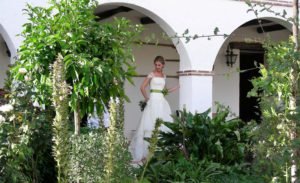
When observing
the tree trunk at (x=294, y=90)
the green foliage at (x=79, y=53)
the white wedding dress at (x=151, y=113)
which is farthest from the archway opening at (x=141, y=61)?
the tree trunk at (x=294, y=90)

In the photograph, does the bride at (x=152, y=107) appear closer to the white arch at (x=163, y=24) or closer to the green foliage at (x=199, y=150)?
the white arch at (x=163, y=24)

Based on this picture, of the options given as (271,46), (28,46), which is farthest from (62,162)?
(28,46)

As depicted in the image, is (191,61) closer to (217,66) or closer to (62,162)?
(217,66)

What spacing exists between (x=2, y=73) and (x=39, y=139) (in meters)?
4.85

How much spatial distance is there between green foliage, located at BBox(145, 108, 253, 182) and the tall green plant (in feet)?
3.82

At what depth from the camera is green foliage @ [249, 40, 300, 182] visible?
310 centimetres

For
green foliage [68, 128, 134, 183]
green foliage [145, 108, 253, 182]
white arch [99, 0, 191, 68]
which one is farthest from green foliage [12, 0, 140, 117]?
white arch [99, 0, 191, 68]

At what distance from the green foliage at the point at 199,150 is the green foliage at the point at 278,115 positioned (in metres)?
2.23

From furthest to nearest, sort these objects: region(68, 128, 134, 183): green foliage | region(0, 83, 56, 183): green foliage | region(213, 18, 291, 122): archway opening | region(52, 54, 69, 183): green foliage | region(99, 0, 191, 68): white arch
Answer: region(213, 18, 291, 122): archway opening < region(99, 0, 191, 68): white arch < region(0, 83, 56, 183): green foliage < region(68, 128, 134, 183): green foliage < region(52, 54, 69, 183): green foliage

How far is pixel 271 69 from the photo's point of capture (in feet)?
10.9

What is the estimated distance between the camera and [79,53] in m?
4.89

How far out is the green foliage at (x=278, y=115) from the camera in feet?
10.2

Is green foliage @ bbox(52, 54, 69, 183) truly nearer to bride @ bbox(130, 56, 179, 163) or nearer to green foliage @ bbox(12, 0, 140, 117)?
green foliage @ bbox(12, 0, 140, 117)

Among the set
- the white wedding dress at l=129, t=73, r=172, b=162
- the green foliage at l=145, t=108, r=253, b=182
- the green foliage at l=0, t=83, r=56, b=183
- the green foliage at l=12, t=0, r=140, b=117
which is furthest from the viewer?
the white wedding dress at l=129, t=73, r=172, b=162
